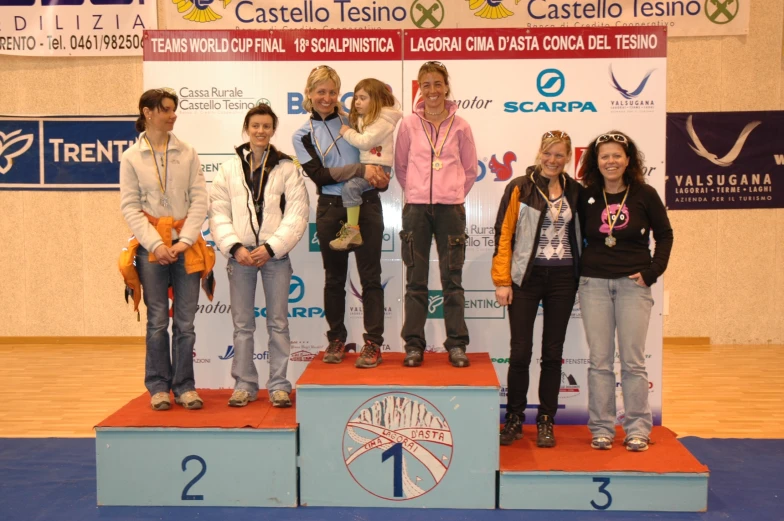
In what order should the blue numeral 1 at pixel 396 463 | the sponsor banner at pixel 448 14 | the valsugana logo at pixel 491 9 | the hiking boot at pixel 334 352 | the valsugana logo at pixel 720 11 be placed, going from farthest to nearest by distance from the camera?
the valsugana logo at pixel 720 11 → the valsugana logo at pixel 491 9 → the sponsor banner at pixel 448 14 → the hiking boot at pixel 334 352 → the blue numeral 1 at pixel 396 463

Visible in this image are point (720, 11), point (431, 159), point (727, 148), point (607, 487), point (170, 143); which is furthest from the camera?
point (727, 148)

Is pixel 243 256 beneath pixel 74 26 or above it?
beneath

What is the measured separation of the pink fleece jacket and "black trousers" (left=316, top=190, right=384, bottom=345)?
220 mm

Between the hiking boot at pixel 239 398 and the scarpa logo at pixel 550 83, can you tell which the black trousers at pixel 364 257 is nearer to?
the hiking boot at pixel 239 398

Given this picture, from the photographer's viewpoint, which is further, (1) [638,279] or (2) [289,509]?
(1) [638,279]

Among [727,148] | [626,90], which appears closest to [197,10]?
[626,90]

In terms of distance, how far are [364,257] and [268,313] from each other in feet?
1.85

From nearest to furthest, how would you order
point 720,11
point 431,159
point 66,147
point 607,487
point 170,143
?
point 607,487
point 170,143
point 431,159
point 720,11
point 66,147

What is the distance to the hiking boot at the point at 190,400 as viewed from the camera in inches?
133

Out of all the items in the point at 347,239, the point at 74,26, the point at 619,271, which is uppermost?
the point at 74,26

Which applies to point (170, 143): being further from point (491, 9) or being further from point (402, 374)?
point (491, 9)

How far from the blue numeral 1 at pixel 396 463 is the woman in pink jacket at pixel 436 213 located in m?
0.48

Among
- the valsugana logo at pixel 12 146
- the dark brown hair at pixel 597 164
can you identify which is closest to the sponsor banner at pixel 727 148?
the dark brown hair at pixel 597 164

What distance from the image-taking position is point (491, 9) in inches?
249
